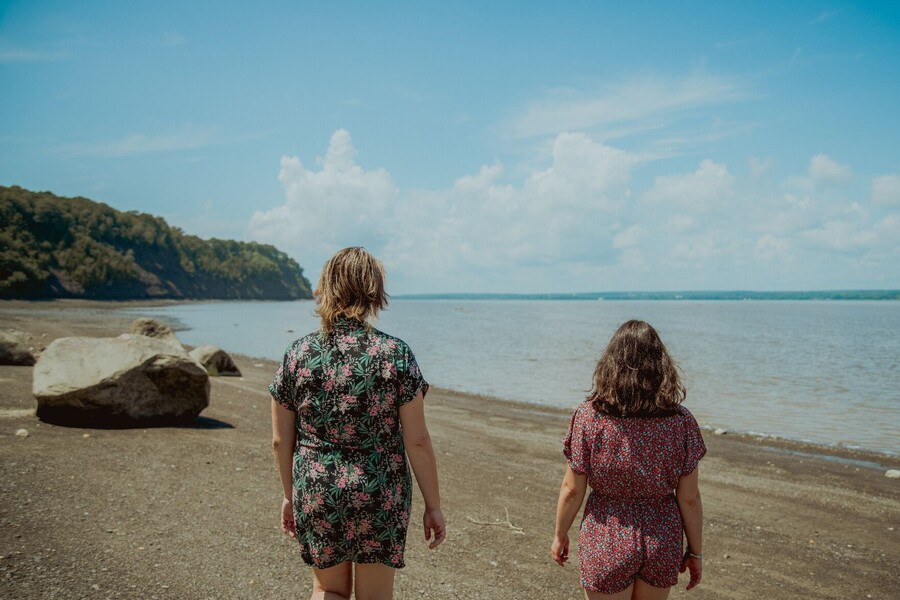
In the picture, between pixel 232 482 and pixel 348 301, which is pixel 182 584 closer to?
pixel 232 482

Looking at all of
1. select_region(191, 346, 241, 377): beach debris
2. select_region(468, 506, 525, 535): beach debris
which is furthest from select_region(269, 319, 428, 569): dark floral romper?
select_region(191, 346, 241, 377): beach debris

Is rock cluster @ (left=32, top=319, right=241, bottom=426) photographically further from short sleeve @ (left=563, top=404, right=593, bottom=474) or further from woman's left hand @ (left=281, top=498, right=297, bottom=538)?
short sleeve @ (left=563, top=404, right=593, bottom=474)

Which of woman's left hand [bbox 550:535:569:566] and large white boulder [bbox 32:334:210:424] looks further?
large white boulder [bbox 32:334:210:424]

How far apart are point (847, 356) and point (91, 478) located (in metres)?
39.6

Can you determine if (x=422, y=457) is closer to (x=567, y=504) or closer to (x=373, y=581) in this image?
(x=373, y=581)

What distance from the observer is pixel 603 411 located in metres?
2.94

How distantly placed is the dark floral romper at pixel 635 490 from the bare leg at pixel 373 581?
959 mm

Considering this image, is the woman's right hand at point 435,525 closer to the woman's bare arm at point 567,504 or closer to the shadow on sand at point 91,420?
the woman's bare arm at point 567,504

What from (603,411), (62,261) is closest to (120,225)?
(62,261)

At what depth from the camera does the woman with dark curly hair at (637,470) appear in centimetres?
285

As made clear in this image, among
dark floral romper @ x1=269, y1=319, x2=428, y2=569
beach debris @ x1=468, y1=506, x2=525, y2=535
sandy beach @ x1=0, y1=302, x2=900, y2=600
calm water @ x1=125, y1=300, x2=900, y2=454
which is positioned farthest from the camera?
calm water @ x1=125, y1=300, x2=900, y2=454

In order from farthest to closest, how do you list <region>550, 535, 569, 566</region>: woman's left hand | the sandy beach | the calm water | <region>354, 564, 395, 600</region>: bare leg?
the calm water
the sandy beach
<region>550, 535, 569, 566</region>: woman's left hand
<region>354, 564, 395, 600</region>: bare leg

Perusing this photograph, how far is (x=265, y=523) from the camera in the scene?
600cm

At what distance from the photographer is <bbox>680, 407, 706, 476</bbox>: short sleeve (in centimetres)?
286
